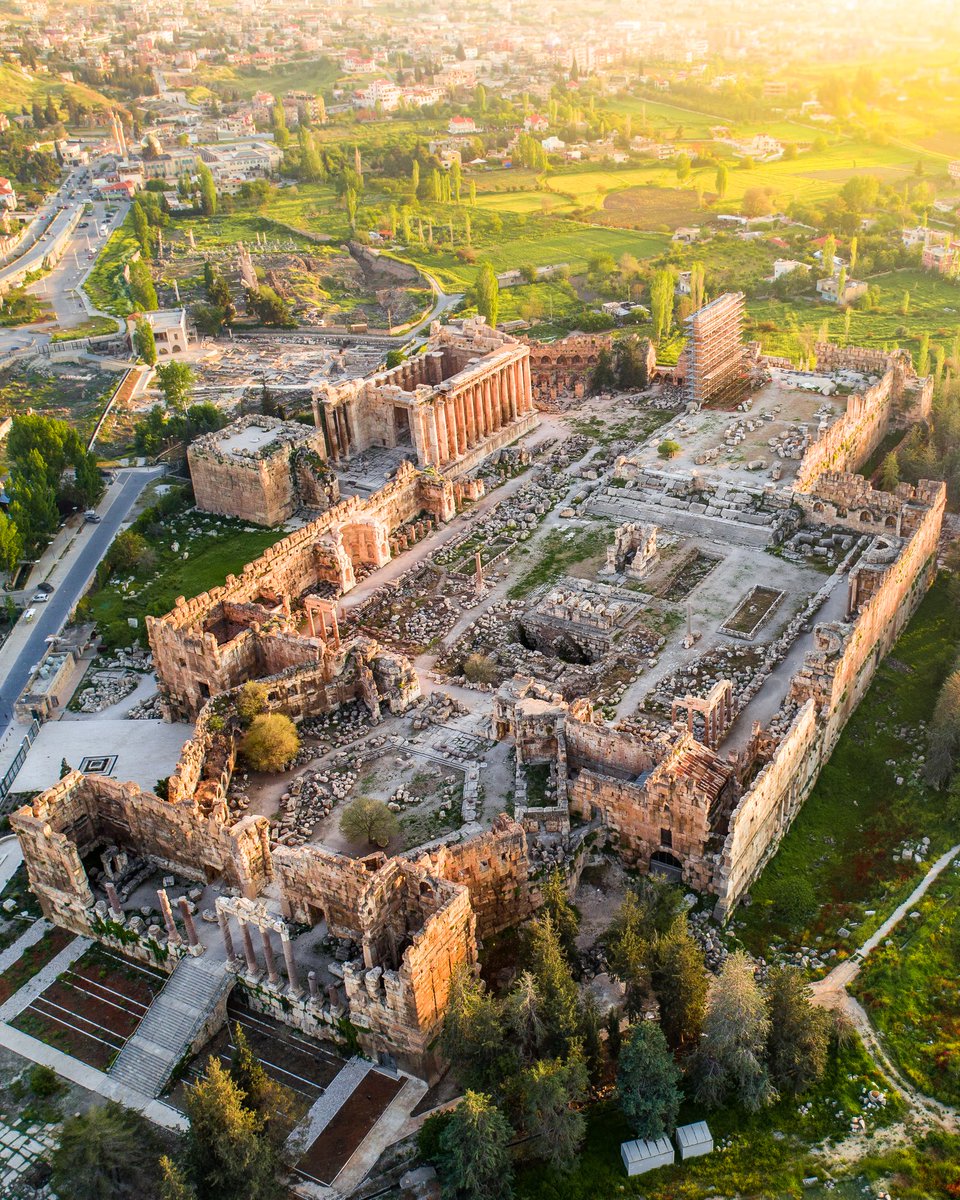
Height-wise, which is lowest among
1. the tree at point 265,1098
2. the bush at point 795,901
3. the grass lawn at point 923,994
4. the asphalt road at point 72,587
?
the asphalt road at point 72,587

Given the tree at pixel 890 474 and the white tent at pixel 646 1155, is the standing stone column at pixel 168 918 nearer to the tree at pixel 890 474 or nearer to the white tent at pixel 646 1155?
the white tent at pixel 646 1155

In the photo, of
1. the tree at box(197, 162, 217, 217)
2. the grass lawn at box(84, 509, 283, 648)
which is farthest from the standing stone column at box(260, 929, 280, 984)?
the tree at box(197, 162, 217, 217)

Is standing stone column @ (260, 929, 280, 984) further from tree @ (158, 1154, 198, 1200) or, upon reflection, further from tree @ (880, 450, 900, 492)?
tree @ (880, 450, 900, 492)

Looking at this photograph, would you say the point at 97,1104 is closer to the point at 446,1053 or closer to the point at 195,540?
the point at 446,1053

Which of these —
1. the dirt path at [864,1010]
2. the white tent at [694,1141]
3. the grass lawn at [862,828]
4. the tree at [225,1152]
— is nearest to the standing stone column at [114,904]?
the tree at [225,1152]

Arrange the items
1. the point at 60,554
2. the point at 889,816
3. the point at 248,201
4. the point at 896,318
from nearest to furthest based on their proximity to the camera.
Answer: the point at 889,816 < the point at 60,554 < the point at 896,318 < the point at 248,201

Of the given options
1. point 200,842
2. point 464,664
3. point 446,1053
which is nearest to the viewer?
point 446,1053

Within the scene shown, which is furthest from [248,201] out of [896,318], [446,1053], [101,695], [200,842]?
[446,1053]
